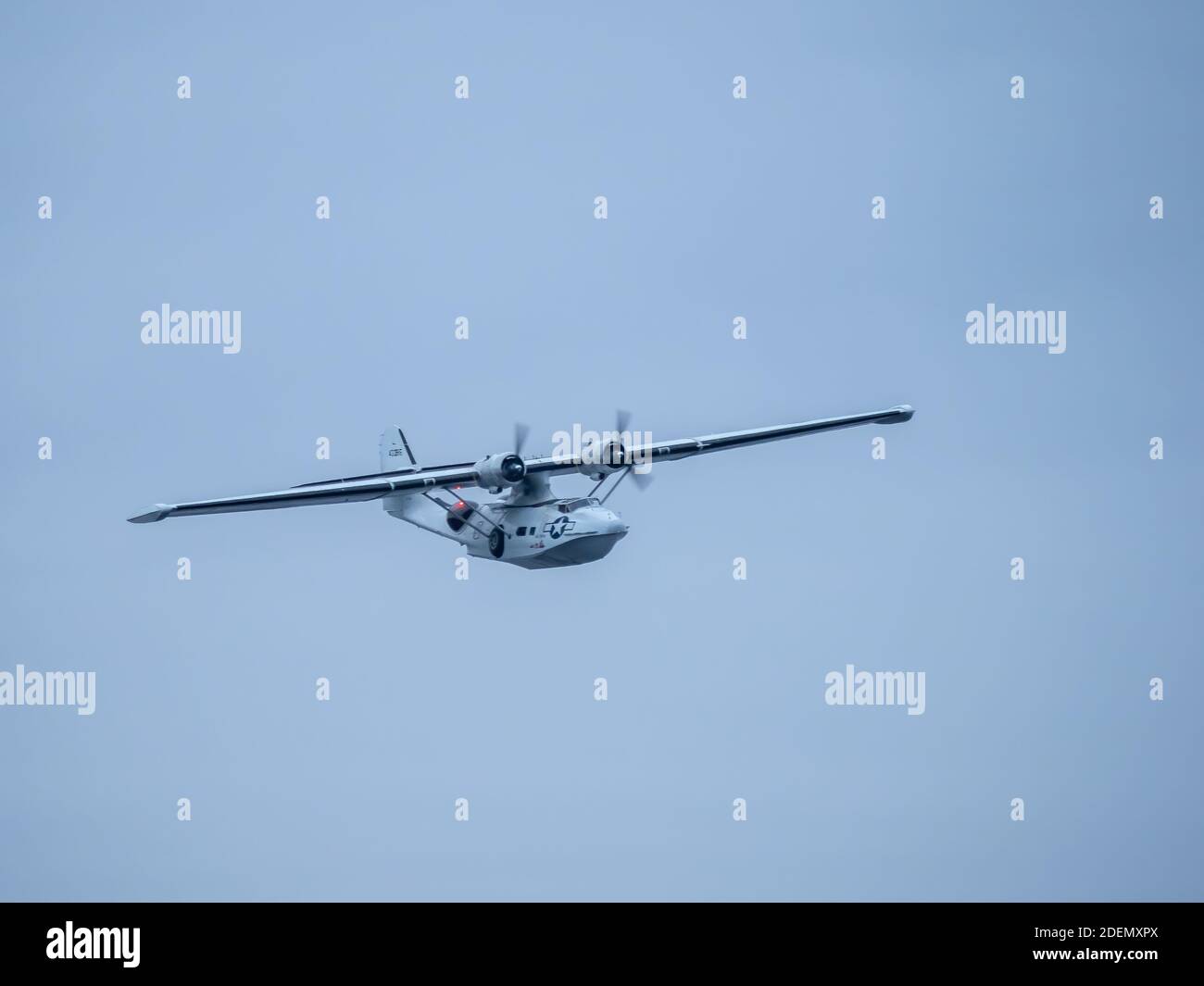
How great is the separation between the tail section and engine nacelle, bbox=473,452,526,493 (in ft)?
36.8

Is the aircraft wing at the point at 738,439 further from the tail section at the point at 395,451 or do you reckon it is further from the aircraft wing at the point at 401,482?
the tail section at the point at 395,451

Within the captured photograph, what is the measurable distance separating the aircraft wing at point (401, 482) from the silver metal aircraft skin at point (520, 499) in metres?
0.02

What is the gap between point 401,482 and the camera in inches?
1953

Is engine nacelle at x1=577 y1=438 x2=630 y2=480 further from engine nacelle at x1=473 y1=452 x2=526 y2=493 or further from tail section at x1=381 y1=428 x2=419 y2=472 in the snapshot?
tail section at x1=381 y1=428 x2=419 y2=472

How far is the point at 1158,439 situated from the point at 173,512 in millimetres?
30054

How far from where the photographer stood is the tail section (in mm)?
62688

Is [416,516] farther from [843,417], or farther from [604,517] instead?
[843,417]

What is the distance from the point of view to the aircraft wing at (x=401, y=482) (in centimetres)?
4797

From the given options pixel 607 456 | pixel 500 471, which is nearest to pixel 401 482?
pixel 500 471

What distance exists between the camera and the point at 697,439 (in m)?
54.7

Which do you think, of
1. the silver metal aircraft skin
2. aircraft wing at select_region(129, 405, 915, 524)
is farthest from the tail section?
aircraft wing at select_region(129, 405, 915, 524)

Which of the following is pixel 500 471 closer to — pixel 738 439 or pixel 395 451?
pixel 738 439

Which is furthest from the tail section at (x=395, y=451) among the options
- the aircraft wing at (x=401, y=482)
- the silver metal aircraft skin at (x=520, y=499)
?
the aircraft wing at (x=401, y=482)
